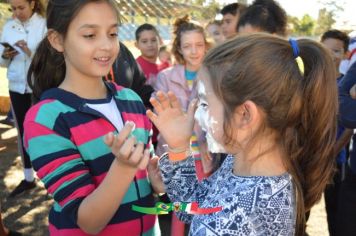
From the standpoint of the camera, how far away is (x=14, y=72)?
13.0ft

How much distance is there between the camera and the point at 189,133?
1383 millimetres

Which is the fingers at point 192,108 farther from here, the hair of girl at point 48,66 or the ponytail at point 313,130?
the hair of girl at point 48,66

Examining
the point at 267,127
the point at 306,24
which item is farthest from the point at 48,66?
the point at 306,24

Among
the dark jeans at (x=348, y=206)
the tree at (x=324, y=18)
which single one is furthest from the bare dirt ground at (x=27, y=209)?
the tree at (x=324, y=18)

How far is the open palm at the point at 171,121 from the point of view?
137 cm

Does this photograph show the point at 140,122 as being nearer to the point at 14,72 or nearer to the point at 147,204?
the point at 147,204

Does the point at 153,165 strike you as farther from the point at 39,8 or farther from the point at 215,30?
the point at 215,30

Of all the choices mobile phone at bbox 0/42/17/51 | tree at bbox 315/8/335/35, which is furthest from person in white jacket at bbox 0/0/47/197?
tree at bbox 315/8/335/35

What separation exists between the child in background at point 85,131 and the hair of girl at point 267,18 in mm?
1533

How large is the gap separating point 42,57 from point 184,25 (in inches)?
90.4

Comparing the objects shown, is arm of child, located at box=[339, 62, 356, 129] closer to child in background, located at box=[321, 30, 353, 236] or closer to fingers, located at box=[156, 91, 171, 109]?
child in background, located at box=[321, 30, 353, 236]

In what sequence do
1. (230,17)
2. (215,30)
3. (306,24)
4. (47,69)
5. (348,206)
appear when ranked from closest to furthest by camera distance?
(47,69)
(348,206)
(230,17)
(215,30)
(306,24)

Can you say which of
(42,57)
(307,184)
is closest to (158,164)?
(307,184)

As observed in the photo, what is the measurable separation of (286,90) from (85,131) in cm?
67
